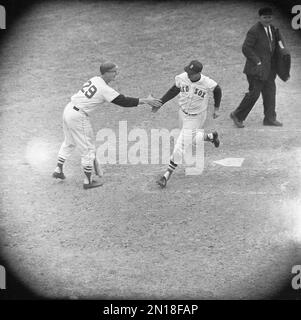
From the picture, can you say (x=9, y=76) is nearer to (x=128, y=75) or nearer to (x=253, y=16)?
(x=128, y=75)

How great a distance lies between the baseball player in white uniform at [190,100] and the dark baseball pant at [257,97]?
1.88 m

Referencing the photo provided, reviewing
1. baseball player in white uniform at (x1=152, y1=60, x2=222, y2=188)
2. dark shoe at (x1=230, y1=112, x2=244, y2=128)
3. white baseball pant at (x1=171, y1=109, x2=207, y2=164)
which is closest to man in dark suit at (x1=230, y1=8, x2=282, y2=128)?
dark shoe at (x1=230, y1=112, x2=244, y2=128)

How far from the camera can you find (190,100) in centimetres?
936

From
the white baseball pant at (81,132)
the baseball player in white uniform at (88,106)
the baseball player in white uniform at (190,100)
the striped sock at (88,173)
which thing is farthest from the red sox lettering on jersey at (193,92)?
the striped sock at (88,173)

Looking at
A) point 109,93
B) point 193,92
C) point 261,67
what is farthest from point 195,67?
point 261,67

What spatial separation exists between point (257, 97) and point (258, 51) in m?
0.78

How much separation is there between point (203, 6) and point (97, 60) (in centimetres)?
363

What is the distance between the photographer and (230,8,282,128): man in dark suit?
11156 millimetres

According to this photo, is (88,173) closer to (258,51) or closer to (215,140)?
(215,140)

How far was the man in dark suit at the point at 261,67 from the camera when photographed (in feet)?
36.6

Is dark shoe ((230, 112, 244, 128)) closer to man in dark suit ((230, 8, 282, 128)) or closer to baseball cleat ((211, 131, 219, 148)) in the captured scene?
man in dark suit ((230, 8, 282, 128))

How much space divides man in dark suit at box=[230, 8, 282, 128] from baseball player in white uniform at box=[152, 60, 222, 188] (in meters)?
1.89

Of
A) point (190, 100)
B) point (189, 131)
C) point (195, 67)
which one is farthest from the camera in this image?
point (189, 131)

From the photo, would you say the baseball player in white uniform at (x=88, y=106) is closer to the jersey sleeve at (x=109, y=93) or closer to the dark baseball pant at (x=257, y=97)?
the jersey sleeve at (x=109, y=93)
